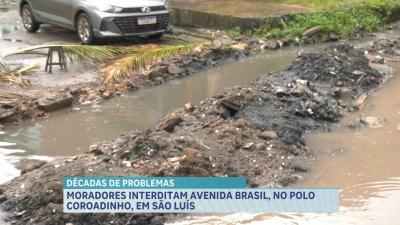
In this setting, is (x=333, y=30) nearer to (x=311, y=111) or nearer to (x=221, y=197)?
(x=311, y=111)

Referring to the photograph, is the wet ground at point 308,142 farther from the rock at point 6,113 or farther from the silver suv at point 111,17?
the silver suv at point 111,17

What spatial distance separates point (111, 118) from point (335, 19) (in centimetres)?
879

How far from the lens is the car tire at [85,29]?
12.8 m

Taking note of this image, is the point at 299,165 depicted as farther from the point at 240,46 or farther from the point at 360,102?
the point at 240,46

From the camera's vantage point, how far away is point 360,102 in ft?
30.1

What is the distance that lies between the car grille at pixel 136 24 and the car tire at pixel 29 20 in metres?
3.55

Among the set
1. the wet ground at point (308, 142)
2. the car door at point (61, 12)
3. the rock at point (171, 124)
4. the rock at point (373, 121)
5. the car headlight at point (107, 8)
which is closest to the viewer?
the wet ground at point (308, 142)

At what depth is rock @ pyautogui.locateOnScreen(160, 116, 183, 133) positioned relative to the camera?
748cm

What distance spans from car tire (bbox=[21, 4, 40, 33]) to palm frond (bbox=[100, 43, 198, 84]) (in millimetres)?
4884

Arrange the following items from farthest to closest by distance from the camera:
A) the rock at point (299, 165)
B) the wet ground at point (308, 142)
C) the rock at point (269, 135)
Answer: the rock at point (269, 135), the rock at point (299, 165), the wet ground at point (308, 142)

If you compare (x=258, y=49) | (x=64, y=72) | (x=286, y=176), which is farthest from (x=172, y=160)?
→ (x=258, y=49)

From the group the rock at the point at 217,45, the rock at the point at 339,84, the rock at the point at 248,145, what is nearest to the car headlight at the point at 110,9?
the rock at the point at 217,45

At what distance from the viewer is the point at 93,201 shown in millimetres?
4332

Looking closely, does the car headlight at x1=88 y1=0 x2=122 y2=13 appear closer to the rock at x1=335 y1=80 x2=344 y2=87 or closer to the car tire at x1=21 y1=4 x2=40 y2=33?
the car tire at x1=21 y1=4 x2=40 y2=33
